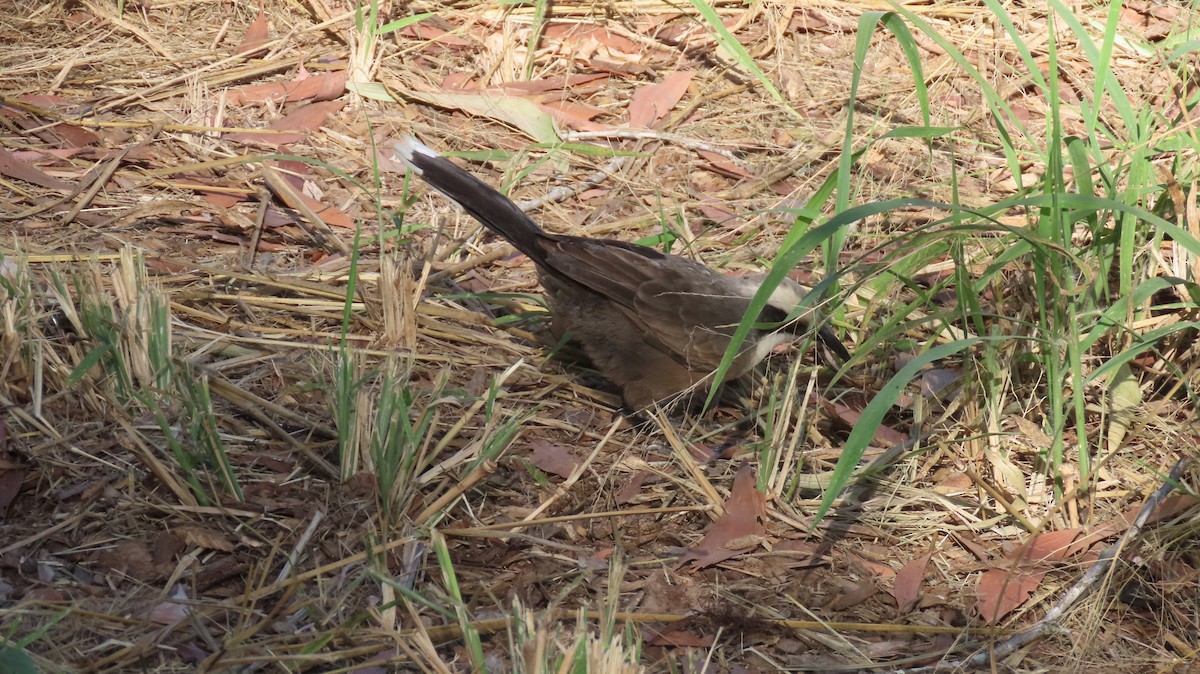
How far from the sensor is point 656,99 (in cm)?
602

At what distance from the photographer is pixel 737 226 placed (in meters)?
5.19

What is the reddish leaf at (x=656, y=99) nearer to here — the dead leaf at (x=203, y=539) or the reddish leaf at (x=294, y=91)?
the reddish leaf at (x=294, y=91)

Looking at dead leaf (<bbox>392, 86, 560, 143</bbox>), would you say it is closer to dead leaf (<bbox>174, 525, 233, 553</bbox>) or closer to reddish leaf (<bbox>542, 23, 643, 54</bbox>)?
reddish leaf (<bbox>542, 23, 643, 54</bbox>)

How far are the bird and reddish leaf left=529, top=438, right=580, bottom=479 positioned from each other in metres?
0.59

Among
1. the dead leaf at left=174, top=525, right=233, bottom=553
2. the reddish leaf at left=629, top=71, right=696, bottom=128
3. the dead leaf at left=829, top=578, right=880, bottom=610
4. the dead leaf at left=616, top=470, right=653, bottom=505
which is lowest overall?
the dead leaf at left=616, top=470, right=653, bottom=505

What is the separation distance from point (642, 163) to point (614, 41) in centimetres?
120

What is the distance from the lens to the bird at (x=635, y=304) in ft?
14.4

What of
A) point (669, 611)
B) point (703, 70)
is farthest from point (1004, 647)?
point (703, 70)

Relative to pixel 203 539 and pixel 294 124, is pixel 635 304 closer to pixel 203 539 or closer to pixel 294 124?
pixel 203 539

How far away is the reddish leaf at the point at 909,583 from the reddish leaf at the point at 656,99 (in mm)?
3159

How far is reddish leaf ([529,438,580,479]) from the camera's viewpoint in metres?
3.71

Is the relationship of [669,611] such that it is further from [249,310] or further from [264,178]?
[264,178]

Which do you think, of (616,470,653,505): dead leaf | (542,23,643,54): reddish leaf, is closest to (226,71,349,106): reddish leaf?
(542,23,643,54): reddish leaf

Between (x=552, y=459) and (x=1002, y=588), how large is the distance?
4.73 ft
